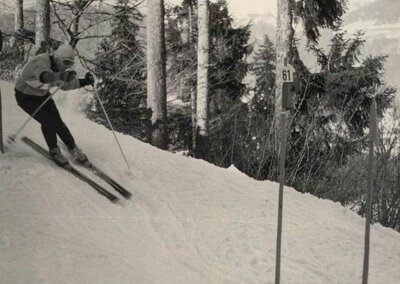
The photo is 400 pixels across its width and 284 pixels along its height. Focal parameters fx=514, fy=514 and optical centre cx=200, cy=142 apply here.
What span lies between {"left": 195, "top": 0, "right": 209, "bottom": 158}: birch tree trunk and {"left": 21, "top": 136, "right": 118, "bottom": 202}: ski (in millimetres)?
5463

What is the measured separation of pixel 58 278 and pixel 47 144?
2.36m

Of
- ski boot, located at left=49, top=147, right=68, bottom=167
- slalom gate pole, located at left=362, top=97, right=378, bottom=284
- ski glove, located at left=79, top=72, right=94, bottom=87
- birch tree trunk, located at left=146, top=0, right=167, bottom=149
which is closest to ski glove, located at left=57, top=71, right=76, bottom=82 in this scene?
ski glove, located at left=79, top=72, right=94, bottom=87

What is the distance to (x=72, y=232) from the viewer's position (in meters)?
4.01

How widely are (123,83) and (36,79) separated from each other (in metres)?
7.51

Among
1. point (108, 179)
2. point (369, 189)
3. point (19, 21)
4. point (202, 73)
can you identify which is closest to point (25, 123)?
point (108, 179)

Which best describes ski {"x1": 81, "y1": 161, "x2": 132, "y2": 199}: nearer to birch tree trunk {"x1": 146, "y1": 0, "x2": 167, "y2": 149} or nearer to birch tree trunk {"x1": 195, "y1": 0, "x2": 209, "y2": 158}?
birch tree trunk {"x1": 146, "y1": 0, "x2": 167, "y2": 149}

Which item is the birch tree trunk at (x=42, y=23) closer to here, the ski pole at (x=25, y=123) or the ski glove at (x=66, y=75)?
the ski pole at (x=25, y=123)

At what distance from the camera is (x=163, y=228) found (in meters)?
4.65

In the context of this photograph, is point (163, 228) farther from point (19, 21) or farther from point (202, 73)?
point (19, 21)

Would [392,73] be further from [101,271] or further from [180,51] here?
[101,271]

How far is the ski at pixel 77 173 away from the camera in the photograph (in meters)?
4.89

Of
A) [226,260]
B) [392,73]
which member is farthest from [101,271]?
[392,73]

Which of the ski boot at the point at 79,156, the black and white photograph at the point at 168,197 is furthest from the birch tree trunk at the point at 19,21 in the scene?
the ski boot at the point at 79,156

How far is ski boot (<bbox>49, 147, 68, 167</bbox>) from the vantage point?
5.25m
